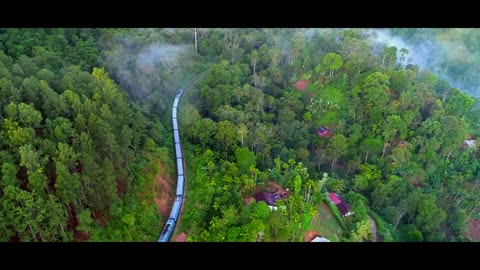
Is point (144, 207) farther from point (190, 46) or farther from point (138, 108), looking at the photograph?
point (190, 46)

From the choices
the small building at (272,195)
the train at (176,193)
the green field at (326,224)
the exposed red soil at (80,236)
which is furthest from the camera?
the small building at (272,195)

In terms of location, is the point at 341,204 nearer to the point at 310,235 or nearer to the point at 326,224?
the point at 326,224

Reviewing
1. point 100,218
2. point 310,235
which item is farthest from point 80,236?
point 310,235

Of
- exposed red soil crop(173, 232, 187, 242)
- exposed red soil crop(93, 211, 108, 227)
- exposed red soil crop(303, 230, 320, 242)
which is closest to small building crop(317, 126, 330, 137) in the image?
exposed red soil crop(303, 230, 320, 242)

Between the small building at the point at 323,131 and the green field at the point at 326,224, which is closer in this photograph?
the green field at the point at 326,224

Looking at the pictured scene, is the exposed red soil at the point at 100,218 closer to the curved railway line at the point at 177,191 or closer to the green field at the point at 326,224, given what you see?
the curved railway line at the point at 177,191

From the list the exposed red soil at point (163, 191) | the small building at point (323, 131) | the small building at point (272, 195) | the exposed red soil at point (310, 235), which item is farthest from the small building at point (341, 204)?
the exposed red soil at point (163, 191)

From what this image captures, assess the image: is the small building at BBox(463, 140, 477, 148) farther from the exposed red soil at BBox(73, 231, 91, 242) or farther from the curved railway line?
the exposed red soil at BBox(73, 231, 91, 242)
